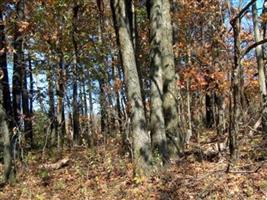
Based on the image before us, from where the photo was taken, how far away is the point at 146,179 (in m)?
10.5

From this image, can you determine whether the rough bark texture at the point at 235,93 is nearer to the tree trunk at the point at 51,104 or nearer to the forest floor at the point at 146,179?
the forest floor at the point at 146,179

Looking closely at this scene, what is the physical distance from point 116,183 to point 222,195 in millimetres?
3121

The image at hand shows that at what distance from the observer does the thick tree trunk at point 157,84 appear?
1159 cm

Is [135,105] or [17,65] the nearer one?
[135,105]

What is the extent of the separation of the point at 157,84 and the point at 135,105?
1541 millimetres

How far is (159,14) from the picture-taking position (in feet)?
42.0

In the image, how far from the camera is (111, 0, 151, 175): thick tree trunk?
10.6 metres

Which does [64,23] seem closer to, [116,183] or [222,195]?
[116,183]

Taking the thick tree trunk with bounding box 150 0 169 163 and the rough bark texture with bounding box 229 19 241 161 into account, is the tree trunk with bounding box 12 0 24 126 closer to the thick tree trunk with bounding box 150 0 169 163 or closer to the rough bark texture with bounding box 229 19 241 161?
the thick tree trunk with bounding box 150 0 169 163

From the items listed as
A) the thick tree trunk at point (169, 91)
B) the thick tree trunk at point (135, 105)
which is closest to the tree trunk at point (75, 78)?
the thick tree trunk at point (169, 91)

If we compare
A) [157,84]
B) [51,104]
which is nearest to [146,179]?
[157,84]

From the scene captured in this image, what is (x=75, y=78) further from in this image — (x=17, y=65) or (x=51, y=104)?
(x=17, y=65)

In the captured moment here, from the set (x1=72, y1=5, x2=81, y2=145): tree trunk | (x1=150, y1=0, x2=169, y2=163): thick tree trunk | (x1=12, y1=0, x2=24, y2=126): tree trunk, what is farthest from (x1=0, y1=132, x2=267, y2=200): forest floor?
(x1=72, y1=5, x2=81, y2=145): tree trunk

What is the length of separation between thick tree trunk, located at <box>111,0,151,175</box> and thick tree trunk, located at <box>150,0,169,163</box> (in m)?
0.75
